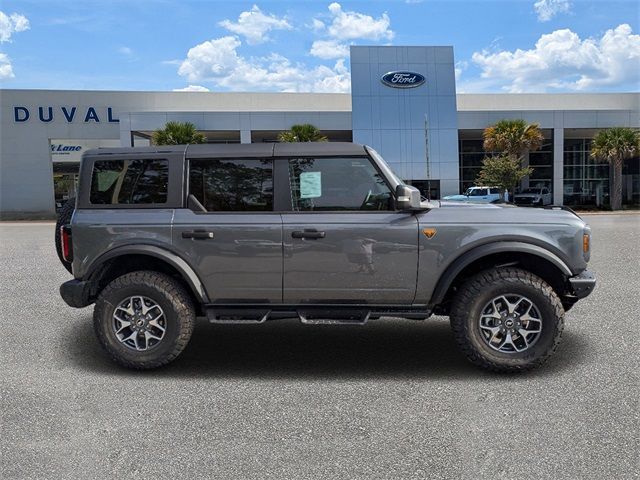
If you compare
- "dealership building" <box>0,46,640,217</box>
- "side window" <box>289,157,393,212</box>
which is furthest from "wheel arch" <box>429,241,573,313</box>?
"dealership building" <box>0,46,640,217</box>

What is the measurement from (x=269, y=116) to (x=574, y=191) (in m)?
24.6

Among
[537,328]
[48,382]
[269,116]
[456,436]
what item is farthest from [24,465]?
[269,116]

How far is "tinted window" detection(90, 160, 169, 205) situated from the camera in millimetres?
4625

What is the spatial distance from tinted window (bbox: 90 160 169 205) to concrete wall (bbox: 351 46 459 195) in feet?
99.0

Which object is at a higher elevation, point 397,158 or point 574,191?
point 397,158

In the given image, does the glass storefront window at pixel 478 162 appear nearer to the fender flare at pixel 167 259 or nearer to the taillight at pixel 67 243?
the fender flare at pixel 167 259

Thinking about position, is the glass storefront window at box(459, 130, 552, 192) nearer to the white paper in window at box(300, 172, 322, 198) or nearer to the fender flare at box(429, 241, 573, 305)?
the fender flare at box(429, 241, 573, 305)

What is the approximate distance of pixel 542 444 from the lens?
3.17 meters

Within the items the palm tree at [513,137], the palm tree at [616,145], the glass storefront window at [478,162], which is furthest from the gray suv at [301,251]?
the glass storefront window at [478,162]

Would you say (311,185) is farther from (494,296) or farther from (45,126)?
(45,126)

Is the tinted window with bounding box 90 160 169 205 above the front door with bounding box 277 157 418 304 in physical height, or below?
above

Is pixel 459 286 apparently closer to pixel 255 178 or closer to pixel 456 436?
pixel 456 436

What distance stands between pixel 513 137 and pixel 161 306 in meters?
32.9

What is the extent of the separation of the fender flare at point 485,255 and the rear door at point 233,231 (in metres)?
1.40
